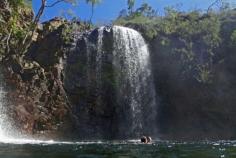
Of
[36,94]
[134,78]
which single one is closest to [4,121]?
[36,94]

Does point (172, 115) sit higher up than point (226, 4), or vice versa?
point (226, 4)

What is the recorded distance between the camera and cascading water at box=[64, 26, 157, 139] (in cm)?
A: 4478

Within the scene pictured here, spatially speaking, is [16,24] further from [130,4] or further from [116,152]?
[130,4]

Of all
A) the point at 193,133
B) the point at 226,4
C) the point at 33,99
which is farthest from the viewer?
the point at 226,4

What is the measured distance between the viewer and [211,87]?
46.8 meters

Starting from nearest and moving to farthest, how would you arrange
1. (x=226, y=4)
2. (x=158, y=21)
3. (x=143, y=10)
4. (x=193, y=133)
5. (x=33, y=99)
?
(x=33, y=99) → (x=193, y=133) → (x=158, y=21) → (x=226, y=4) → (x=143, y=10)

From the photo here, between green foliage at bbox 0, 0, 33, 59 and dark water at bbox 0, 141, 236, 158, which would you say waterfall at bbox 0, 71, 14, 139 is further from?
dark water at bbox 0, 141, 236, 158

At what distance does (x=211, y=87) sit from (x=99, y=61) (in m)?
11.4

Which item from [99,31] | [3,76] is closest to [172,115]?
[99,31]

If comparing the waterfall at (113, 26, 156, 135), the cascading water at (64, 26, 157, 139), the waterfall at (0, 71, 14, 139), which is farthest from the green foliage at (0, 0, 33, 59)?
the waterfall at (113, 26, 156, 135)

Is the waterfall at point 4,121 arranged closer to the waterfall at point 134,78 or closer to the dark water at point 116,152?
the waterfall at point 134,78

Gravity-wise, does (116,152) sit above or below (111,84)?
below

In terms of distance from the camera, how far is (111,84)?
46.8 m

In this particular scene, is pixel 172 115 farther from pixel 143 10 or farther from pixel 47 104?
pixel 143 10
